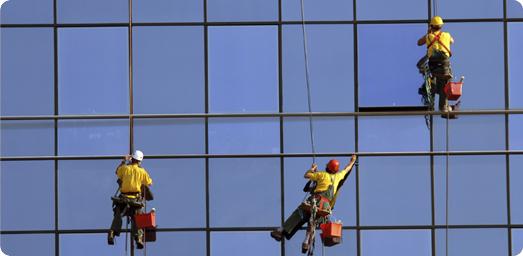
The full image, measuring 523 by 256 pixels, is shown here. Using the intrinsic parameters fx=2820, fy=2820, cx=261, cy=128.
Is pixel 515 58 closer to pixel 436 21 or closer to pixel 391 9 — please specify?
pixel 436 21

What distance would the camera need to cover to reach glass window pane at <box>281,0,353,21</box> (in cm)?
4212

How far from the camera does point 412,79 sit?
138ft

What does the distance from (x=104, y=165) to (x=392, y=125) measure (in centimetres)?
434

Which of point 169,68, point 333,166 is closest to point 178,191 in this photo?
point 169,68

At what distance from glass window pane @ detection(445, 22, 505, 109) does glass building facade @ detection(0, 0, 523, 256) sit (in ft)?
0.07

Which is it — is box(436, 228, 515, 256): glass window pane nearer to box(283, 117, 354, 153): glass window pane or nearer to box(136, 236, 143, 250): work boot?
box(283, 117, 354, 153): glass window pane

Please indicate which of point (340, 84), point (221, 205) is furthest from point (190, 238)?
point (340, 84)

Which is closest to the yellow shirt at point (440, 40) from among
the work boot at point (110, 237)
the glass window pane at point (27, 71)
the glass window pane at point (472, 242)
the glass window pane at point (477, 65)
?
the glass window pane at point (477, 65)

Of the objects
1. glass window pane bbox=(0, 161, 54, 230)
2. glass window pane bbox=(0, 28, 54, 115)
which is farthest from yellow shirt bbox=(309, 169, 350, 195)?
glass window pane bbox=(0, 28, 54, 115)

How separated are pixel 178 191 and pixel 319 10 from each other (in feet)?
11.3

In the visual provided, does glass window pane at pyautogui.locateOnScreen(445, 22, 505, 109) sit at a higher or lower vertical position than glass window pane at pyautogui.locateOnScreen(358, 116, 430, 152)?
higher

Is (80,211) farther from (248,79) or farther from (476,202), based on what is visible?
(476,202)

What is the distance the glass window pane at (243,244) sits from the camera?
4162 cm

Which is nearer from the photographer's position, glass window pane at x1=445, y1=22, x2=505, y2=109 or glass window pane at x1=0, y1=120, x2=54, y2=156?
glass window pane at x1=0, y1=120, x2=54, y2=156
